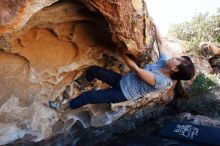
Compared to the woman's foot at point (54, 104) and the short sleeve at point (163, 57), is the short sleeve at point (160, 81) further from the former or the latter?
the woman's foot at point (54, 104)

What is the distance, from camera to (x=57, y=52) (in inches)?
189

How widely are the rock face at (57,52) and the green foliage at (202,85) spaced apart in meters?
2.67

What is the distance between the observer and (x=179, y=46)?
9.02 meters

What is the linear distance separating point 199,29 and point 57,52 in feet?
20.1

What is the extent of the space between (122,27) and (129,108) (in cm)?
236

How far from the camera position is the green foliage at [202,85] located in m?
7.71

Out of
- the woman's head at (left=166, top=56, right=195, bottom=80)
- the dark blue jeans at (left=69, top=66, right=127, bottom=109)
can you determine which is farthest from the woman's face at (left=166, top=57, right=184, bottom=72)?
the dark blue jeans at (left=69, top=66, right=127, bottom=109)

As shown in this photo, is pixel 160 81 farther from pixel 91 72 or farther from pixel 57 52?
pixel 57 52

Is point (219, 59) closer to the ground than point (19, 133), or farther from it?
farther from it

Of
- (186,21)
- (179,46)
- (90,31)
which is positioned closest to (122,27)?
(90,31)

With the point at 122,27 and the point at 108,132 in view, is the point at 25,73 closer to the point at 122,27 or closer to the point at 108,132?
the point at 122,27

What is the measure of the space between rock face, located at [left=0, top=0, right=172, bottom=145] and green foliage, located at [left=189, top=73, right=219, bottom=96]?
267cm

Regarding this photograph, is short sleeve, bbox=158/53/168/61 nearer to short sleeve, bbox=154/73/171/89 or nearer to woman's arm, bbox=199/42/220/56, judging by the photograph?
short sleeve, bbox=154/73/171/89

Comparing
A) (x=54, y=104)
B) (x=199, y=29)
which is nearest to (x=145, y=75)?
(x=54, y=104)
